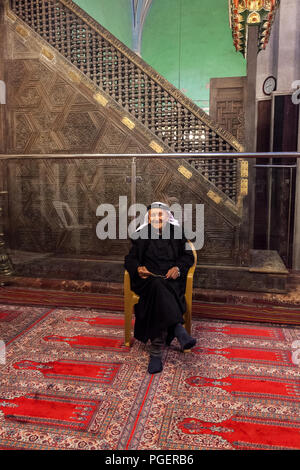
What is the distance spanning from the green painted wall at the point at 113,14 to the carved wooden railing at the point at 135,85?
115 inches

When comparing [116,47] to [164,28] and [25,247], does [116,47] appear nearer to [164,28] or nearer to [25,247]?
[25,247]

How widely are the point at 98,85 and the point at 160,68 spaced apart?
6846 millimetres

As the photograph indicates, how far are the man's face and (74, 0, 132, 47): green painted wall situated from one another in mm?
5828

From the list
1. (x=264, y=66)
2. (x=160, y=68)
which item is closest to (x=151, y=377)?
(x=264, y=66)

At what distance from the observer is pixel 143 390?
2.01m

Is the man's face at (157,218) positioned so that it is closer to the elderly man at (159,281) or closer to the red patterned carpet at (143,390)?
the elderly man at (159,281)

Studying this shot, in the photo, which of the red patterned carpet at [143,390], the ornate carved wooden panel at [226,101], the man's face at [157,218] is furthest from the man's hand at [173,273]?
the ornate carved wooden panel at [226,101]

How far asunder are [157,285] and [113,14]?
8500 mm

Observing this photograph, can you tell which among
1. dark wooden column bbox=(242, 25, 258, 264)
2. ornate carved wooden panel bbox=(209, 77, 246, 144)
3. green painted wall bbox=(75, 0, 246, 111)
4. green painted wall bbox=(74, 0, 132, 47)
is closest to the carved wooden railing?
dark wooden column bbox=(242, 25, 258, 264)

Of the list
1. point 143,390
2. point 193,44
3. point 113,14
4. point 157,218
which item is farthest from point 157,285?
point 193,44

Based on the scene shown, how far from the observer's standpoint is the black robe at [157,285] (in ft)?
7.52

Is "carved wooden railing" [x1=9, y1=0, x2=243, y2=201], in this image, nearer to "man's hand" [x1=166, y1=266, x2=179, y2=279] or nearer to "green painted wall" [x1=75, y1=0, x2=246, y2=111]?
"man's hand" [x1=166, y1=266, x2=179, y2=279]

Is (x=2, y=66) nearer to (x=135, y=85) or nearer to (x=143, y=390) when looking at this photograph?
(x=135, y=85)

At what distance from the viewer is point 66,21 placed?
4.27m
